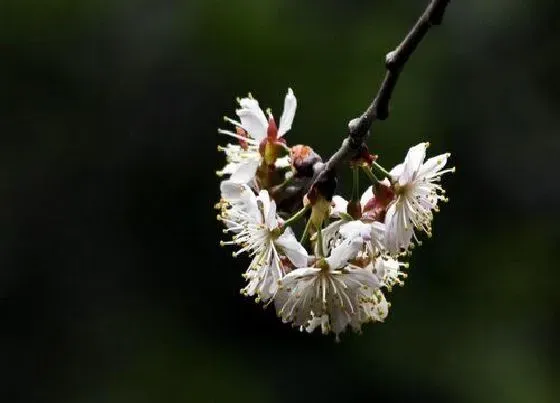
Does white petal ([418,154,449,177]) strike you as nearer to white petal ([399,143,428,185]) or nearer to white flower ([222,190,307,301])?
white petal ([399,143,428,185])

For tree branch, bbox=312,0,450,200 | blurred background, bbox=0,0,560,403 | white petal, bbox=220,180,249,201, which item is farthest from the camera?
blurred background, bbox=0,0,560,403

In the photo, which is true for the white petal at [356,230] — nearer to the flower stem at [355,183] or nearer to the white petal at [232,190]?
the flower stem at [355,183]

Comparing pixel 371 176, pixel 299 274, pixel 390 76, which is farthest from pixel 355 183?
pixel 390 76

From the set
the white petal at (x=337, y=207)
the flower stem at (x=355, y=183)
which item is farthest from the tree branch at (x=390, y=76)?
the white petal at (x=337, y=207)

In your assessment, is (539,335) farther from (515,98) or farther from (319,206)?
(319,206)

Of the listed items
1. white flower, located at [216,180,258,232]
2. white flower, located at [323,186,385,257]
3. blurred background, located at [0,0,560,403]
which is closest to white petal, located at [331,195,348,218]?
white flower, located at [323,186,385,257]

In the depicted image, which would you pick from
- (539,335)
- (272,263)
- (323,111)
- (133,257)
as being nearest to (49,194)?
(133,257)

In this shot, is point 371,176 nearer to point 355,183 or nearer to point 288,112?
point 355,183
